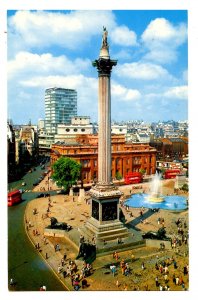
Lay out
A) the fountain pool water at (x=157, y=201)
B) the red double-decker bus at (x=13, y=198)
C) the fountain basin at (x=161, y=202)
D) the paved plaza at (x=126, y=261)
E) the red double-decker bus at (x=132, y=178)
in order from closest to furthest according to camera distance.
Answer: the paved plaza at (x=126, y=261), the fountain basin at (x=161, y=202), the fountain pool water at (x=157, y=201), the red double-decker bus at (x=13, y=198), the red double-decker bus at (x=132, y=178)

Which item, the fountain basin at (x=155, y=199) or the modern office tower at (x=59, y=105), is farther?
the modern office tower at (x=59, y=105)

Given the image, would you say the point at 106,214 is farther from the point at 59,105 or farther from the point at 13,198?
the point at 59,105

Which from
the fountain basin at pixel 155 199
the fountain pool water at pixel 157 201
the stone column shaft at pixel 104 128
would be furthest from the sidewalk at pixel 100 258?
the stone column shaft at pixel 104 128

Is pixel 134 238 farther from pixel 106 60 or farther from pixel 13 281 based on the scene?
pixel 106 60

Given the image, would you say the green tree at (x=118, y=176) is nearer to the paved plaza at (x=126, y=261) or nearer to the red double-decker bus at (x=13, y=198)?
the red double-decker bus at (x=13, y=198)

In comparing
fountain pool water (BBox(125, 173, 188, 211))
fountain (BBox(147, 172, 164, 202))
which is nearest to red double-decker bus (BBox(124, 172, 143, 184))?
fountain (BBox(147, 172, 164, 202))

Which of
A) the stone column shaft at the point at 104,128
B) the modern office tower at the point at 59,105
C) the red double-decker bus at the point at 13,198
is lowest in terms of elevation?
the red double-decker bus at the point at 13,198

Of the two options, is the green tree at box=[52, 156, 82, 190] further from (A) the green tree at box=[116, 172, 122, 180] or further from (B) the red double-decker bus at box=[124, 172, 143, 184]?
(A) the green tree at box=[116, 172, 122, 180]
